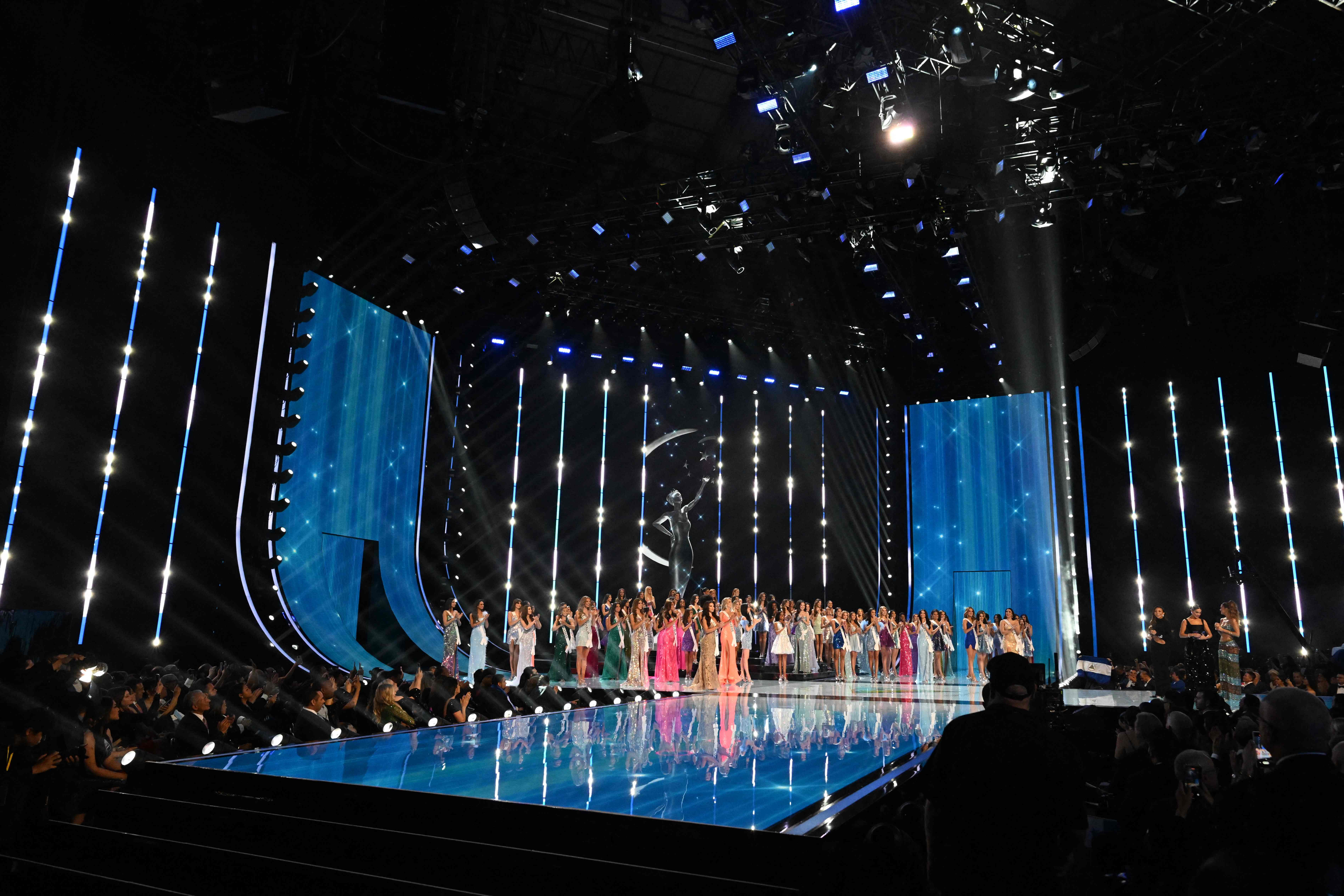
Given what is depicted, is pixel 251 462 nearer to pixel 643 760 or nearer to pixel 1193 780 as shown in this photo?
pixel 643 760

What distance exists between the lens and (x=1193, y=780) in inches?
165

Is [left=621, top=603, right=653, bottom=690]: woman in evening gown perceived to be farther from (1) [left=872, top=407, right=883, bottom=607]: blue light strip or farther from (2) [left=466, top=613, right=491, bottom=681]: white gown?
(1) [left=872, top=407, right=883, bottom=607]: blue light strip

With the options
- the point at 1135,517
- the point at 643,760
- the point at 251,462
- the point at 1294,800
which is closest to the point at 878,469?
the point at 1135,517

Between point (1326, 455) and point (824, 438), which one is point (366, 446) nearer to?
point (824, 438)

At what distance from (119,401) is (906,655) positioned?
47.9ft

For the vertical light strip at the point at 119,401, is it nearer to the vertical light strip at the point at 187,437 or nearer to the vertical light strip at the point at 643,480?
the vertical light strip at the point at 187,437

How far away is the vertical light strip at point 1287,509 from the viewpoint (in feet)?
53.7

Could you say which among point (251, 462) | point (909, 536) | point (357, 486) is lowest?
point (251, 462)

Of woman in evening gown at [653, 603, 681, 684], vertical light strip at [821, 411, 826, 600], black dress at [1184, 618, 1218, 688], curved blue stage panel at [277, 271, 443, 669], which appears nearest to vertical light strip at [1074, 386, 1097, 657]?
vertical light strip at [821, 411, 826, 600]

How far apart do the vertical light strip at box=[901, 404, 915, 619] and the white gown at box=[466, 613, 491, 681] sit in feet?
34.9

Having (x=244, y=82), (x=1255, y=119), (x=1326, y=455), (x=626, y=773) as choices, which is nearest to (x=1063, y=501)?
(x=1326, y=455)

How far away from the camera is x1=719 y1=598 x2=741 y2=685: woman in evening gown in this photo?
48.8ft

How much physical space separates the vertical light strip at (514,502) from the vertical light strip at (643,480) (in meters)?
2.79

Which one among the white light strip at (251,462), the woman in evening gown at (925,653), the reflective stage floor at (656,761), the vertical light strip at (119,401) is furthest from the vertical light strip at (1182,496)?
the vertical light strip at (119,401)
